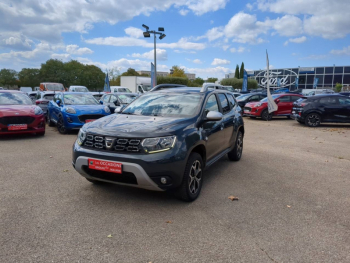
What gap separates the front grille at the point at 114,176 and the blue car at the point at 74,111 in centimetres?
605

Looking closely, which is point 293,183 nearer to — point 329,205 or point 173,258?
point 329,205

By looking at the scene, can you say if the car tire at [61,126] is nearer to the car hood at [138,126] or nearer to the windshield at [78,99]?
the windshield at [78,99]

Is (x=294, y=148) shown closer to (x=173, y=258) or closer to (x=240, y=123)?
(x=240, y=123)

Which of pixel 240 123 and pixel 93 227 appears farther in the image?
pixel 240 123

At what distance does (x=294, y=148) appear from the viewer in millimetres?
8305

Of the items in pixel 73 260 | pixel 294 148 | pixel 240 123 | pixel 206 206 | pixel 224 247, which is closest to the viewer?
pixel 73 260

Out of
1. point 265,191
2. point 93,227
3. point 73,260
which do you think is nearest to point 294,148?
point 265,191

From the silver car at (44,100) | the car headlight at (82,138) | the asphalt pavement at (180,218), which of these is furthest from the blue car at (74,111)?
the car headlight at (82,138)

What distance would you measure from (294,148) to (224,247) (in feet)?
20.2

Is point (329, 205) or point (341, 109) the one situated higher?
point (341, 109)

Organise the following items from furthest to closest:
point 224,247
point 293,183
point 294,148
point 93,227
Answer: point 294,148 → point 293,183 → point 93,227 → point 224,247

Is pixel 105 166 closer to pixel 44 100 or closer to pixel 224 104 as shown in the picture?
pixel 224 104

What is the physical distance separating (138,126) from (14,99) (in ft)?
24.4

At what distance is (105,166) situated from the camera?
371 cm
